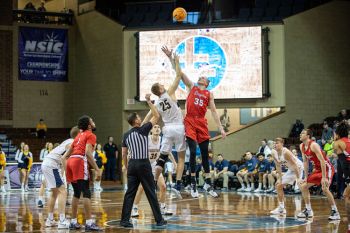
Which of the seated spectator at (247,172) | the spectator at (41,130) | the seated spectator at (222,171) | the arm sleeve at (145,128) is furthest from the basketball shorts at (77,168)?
the spectator at (41,130)

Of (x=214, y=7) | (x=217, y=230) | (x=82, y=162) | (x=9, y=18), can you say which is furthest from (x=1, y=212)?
(x=9, y=18)

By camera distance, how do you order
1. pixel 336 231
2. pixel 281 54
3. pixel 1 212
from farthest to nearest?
pixel 281 54, pixel 1 212, pixel 336 231

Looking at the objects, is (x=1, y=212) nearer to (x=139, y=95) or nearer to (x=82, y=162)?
(x=82, y=162)

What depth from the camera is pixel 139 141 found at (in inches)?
452

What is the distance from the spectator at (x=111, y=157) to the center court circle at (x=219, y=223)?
15.5 meters

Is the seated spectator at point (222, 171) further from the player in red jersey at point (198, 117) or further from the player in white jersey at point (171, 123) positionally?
the player in red jersey at point (198, 117)

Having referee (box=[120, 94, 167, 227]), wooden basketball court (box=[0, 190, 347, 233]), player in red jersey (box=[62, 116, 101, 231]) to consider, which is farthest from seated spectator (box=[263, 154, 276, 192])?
player in red jersey (box=[62, 116, 101, 231])

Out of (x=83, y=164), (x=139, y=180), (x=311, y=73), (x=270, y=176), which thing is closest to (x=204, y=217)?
(x=139, y=180)

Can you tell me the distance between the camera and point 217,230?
1134 cm

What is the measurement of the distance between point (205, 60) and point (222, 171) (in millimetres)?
5531

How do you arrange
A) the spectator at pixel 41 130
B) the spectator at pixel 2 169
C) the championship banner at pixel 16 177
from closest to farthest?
the spectator at pixel 2 169 → the championship banner at pixel 16 177 → the spectator at pixel 41 130

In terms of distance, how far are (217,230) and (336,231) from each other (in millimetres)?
2010

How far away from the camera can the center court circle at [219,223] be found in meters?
11.8

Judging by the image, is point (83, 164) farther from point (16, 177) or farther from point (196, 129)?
point (16, 177)
